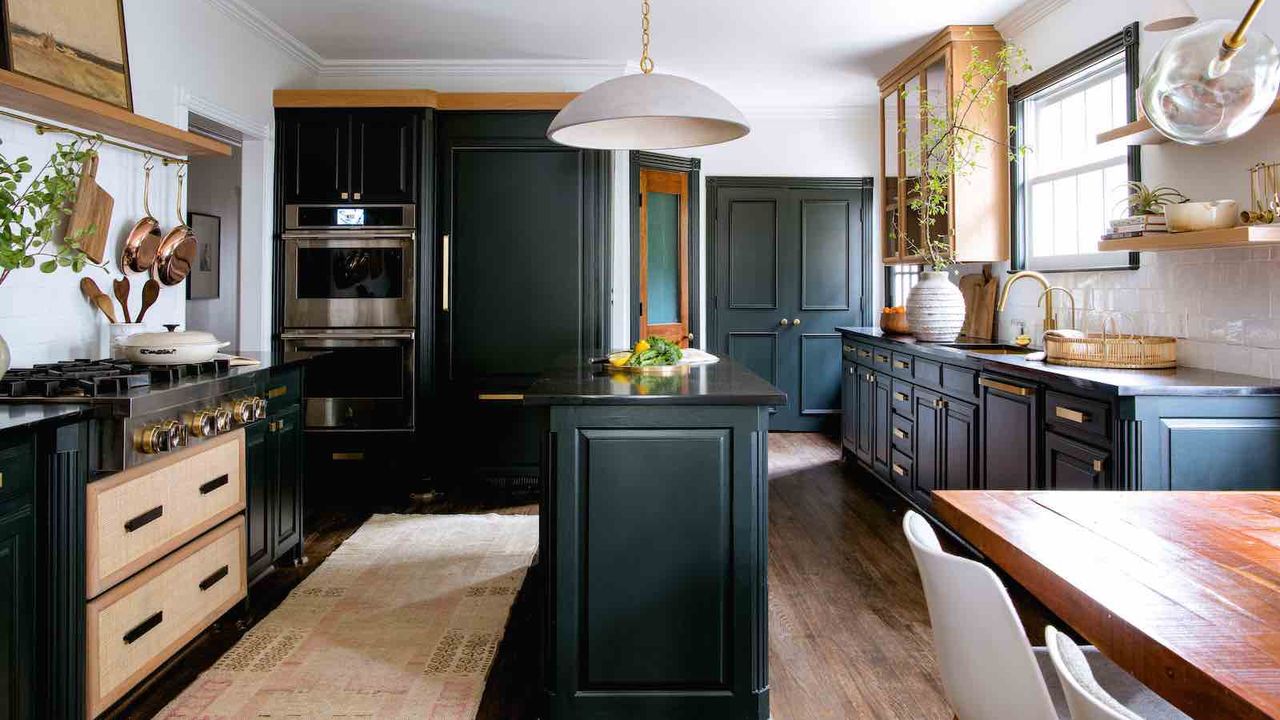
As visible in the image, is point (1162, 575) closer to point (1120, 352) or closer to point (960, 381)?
point (1120, 352)

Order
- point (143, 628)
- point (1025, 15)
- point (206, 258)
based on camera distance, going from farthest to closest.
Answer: point (206, 258)
point (1025, 15)
point (143, 628)

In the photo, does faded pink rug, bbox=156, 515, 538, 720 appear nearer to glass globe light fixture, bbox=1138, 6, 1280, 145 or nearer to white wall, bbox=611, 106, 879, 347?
glass globe light fixture, bbox=1138, 6, 1280, 145

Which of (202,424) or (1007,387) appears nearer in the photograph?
(202,424)

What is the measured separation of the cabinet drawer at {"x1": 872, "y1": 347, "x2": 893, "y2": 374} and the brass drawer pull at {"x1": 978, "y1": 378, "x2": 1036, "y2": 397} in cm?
119

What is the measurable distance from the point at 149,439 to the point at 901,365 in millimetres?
3583

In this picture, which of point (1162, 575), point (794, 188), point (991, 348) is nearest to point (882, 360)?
point (991, 348)

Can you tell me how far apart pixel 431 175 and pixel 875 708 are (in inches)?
147

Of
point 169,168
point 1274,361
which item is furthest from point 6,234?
point 1274,361

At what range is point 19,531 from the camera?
191cm

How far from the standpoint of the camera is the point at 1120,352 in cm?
323

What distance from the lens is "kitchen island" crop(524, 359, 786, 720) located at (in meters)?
2.31

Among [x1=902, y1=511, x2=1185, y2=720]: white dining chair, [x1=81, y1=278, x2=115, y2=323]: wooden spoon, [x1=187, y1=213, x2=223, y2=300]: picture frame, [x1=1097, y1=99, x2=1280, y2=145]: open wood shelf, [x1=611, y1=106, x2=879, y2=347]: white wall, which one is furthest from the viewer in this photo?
[x1=611, y1=106, x2=879, y2=347]: white wall

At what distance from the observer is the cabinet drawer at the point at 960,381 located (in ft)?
12.3

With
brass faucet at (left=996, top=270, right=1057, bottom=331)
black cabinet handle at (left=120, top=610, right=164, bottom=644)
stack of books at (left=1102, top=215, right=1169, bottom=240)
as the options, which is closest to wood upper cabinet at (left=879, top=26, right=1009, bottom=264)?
brass faucet at (left=996, top=270, right=1057, bottom=331)
